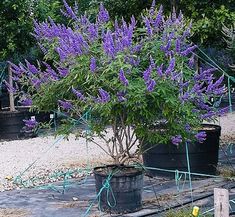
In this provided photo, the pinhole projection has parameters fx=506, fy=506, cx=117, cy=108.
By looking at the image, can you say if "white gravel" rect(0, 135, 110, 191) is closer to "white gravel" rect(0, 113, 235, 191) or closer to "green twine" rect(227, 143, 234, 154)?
"white gravel" rect(0, 113, 235, 191)

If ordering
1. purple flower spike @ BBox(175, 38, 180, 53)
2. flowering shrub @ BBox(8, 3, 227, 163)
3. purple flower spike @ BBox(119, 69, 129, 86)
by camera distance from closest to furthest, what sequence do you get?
1. purple flower spike @ BBox(119, 69, 129, 86)
2. flowering shrub @ BBox(8, 3, 227, 163)
3. purple flower spike @ BBox(175, 38, 180, 53)

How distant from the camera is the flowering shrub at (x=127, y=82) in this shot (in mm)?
4160

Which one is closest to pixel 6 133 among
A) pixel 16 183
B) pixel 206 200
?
pixel 16 183

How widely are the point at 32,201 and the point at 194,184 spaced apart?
1872 mm

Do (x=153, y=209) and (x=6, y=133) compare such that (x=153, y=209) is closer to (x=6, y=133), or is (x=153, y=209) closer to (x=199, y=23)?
(x=199, y=23)

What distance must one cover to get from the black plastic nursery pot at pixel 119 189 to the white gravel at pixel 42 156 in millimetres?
1812

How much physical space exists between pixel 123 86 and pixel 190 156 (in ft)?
7.69

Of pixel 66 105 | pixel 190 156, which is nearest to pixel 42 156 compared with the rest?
pixel 190 156

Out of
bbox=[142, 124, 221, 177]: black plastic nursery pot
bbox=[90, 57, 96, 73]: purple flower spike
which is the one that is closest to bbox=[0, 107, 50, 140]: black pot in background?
bbox=[142, 124, 221, 177]: black plastic nursery pot

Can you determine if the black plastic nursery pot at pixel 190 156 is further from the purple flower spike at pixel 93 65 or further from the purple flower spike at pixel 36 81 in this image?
the purple flower spike at pixel 93 65

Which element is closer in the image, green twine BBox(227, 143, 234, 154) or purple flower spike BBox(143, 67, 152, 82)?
purple flower spike BBox(143, 67, 152, 82)

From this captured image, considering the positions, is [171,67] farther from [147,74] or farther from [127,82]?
[127,82]

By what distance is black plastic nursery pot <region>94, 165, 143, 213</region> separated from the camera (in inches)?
180

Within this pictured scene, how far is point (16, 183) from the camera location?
20.5 feet
